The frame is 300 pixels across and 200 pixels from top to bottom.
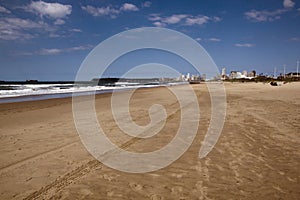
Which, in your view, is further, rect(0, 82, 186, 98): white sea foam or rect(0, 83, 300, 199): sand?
rect(0, 82, 186, 98): white sea foam

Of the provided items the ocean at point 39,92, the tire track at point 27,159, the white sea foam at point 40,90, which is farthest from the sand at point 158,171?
the white sea foam at point 40,90

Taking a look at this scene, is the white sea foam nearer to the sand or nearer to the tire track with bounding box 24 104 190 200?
the sand

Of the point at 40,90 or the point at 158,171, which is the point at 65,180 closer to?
the point at 158,171

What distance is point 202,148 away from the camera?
6344 mm

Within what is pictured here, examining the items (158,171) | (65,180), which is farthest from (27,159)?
(158,171)

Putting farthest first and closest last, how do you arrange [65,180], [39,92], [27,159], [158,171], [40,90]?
[40,90] → [39,92] → [27,159] → [158,171] → [65,180]

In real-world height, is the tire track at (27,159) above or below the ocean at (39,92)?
below

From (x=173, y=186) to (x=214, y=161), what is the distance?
160cm

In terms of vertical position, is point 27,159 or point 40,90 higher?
point 40,90

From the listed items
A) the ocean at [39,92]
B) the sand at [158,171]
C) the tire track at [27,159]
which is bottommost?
the sand at [158,171]

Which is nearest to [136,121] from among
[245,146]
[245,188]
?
[245,146]

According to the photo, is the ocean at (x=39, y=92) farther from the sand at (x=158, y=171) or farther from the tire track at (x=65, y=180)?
the tire track at (x=65, y=180)

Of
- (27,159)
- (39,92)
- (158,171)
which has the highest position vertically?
(39,92)

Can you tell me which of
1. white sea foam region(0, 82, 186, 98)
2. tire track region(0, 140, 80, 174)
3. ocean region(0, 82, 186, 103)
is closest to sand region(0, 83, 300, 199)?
tire track region(0, 140, 80, 174)
